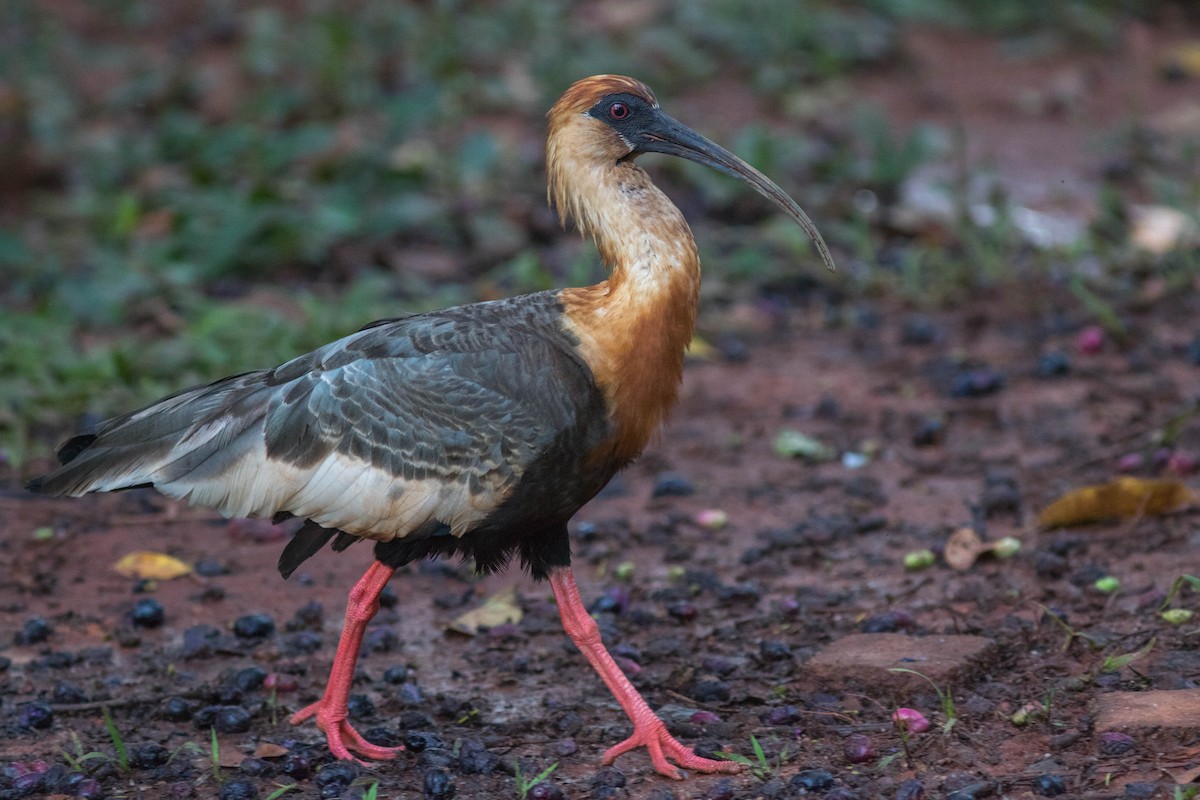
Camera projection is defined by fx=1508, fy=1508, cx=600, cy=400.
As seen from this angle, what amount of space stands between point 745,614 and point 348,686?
1487 millimetres

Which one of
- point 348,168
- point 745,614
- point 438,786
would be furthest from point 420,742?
Answer: point 348,168

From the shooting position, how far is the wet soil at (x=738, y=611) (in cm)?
426

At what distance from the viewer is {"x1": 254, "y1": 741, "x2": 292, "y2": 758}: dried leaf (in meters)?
4.43

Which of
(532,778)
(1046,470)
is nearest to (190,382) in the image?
(532,778)

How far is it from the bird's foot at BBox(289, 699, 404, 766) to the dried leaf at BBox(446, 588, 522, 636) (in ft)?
2.67

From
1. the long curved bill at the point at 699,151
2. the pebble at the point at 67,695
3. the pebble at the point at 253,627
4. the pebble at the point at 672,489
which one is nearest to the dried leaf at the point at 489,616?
the pebble at the point at 253,627

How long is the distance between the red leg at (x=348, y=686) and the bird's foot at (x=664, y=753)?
0.69m

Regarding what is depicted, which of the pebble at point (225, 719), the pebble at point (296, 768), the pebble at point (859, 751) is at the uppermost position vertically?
the pebble at point (859, 751)

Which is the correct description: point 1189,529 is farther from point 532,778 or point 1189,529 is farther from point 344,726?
point 344,726

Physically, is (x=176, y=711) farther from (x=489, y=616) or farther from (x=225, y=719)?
(x=489, y=616)

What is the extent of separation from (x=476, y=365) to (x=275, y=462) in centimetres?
68

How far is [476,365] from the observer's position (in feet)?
14.7

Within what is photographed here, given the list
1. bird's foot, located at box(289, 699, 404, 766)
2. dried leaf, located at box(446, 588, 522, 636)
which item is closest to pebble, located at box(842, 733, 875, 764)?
bird's foot, located at box(289, 699, 404, 766)

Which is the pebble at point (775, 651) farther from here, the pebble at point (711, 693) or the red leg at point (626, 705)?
the red leg at point (626, 705)
